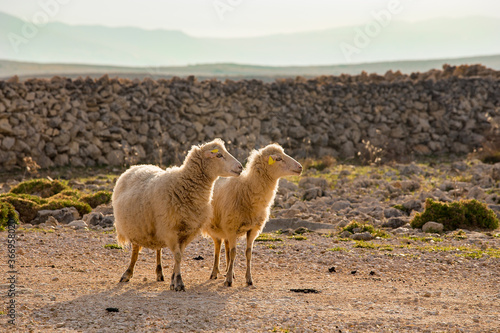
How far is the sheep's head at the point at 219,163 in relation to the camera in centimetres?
877

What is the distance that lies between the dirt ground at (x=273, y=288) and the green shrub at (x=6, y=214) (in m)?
0.76

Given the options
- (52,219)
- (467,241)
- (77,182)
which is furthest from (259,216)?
(77,182)

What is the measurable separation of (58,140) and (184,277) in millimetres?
14265

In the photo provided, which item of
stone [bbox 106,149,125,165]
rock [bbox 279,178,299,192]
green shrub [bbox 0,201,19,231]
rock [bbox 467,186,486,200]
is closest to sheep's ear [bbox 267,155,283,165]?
green shrub [bbox 0,201,19,231]

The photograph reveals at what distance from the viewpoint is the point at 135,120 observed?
24000 millimetres

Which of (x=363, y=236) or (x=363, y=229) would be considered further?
(x=363, y=229)

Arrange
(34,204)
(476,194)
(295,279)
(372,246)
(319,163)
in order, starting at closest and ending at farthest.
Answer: (295,279) < (372,246) < (34,204) < (476,194) < (319,163)

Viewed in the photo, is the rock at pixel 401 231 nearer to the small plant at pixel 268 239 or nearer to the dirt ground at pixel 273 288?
the dirt ground at pixel 273 288

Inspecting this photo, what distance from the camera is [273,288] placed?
848 cm

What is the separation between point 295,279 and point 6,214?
7.23m

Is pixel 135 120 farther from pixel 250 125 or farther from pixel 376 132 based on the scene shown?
pixel 376 132

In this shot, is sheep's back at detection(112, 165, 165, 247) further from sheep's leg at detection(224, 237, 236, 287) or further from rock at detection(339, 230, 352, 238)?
rock at detection(339, 230, 352, 238)

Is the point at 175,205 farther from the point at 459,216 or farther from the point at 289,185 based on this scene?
the point at 289,185

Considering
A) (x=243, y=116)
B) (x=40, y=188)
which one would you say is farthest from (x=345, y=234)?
(x=243, y=116)
